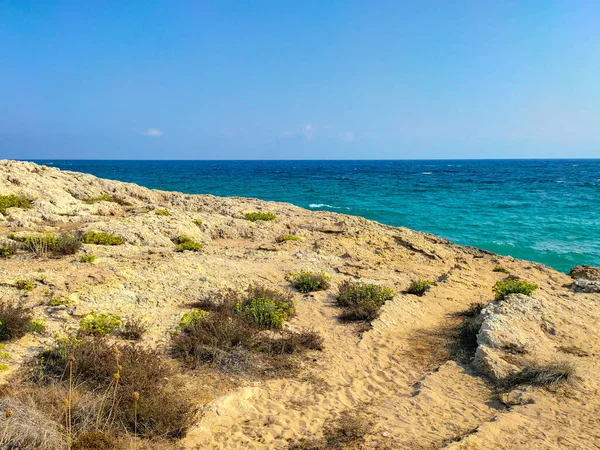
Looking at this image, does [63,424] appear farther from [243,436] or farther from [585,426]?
[585,426]

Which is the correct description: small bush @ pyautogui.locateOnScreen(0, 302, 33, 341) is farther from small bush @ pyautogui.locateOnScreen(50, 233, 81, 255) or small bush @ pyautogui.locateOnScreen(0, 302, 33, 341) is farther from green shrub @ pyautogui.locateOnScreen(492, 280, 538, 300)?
green shrub @ pyautogui.locateOnScreen(492, 280, 538, 300)

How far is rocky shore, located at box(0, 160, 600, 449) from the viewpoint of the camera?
5.25m

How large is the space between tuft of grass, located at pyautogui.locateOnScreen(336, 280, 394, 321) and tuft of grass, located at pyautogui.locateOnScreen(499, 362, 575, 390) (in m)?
3.25

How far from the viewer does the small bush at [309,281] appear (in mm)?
10805

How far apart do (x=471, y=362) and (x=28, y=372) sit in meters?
6.96

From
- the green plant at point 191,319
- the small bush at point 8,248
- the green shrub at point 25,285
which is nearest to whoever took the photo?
the green plant at point 191,319

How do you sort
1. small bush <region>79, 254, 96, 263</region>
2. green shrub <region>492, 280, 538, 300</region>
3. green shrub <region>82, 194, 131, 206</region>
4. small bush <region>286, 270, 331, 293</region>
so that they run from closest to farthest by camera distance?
1. green shrub <region>492, 280, 538, 300</region>
2. small bush <region>79, 254, 96, 263</region>
3. small bush <region>286, 270, 331, 293</region>
4. green shrub <region>82, 194, 131, 206</region>

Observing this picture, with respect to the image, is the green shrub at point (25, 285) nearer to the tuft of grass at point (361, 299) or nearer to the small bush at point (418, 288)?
the tuft of grass at point (361, 299)

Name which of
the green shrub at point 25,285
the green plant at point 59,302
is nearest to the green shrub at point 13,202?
the green shrub at point 25,285

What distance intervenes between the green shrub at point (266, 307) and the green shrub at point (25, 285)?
4.22m

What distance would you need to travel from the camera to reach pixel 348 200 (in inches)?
1614

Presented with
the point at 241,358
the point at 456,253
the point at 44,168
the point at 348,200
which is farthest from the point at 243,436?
the point at 348,200

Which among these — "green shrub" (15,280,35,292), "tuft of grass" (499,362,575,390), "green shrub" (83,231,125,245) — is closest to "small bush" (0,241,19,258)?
"green shrub" (83,231,125,245)

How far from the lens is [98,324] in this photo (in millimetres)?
7113
